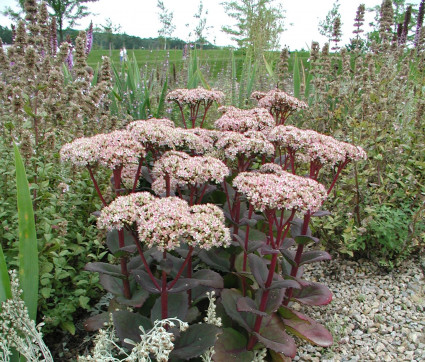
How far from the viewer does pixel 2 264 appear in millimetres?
1798

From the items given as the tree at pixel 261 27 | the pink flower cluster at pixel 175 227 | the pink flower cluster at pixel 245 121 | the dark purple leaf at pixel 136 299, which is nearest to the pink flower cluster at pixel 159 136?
the pink flower cluster at pixel 245 121

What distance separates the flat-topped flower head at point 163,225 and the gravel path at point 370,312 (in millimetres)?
1375

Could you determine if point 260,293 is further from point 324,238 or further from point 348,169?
point 348,169

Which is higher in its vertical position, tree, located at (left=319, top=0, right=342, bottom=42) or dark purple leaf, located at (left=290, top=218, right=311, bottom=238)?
tree, located at (left=319, top=0, right=342, bottom=42)

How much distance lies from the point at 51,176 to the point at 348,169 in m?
2.57

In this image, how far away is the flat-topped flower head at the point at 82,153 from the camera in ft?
6.85

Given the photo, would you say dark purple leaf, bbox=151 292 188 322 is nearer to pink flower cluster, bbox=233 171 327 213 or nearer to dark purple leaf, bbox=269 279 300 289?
dark purple leaf, bbox=269 279 300 289

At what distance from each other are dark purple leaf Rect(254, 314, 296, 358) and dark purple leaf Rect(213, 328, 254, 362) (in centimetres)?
12

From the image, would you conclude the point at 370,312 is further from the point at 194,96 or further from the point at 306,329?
the point at 194,96

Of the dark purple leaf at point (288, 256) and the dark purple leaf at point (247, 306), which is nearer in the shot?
the dark purple leaf at point (247, 306)

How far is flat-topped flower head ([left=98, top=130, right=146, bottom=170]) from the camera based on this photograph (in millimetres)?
2062

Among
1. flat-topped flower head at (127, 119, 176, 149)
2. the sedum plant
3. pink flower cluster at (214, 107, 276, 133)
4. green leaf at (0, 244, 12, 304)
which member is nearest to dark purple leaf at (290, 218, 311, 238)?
the sedum plant

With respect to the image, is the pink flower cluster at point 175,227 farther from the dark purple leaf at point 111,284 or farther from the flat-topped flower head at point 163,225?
the dark purple leaf at point 111,284

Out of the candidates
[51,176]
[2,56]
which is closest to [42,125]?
[51,176]
